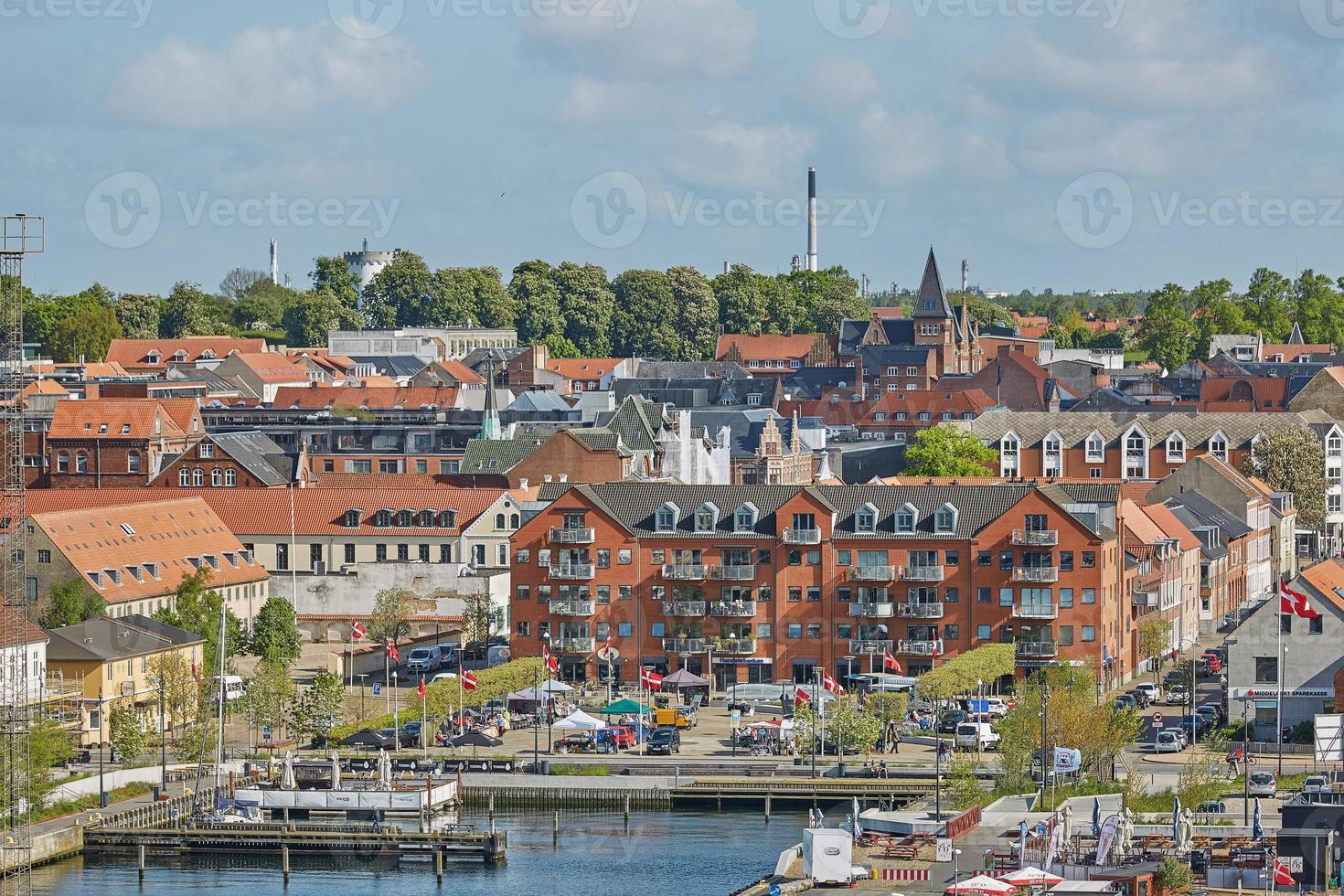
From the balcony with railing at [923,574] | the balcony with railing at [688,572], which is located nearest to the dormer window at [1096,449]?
the balcony with railing at [923,574]

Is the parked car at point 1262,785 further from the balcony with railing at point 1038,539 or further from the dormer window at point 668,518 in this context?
the dormer window at point 668,518

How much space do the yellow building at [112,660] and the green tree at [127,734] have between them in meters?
1.82

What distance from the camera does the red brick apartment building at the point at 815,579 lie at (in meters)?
95.9

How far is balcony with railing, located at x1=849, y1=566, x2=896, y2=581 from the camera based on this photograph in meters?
96.7

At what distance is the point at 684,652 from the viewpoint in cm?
9781

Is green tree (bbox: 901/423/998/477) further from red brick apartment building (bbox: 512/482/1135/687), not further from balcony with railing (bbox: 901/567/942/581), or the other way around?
balcony with railing (bbox: 901/567/942/581)

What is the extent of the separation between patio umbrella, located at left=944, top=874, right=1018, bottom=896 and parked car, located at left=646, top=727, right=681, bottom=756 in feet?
87.7

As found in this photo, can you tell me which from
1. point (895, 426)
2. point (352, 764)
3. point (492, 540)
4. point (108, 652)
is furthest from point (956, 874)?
point (895, 426)

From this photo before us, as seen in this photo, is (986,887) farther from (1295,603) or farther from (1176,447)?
→ (1176,447)

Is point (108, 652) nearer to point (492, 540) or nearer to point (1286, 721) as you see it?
point (492, 540)

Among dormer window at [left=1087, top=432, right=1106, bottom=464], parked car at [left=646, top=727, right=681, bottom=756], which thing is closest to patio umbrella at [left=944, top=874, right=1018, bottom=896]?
parked car at [left=646, top=727, right=681, bottom=756]

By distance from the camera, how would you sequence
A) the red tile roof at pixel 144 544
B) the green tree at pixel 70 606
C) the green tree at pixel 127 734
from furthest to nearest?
1. the red tile roof at pixel 144 544
2. the green tree at pixel 70 606
3. the green tree at pixel 127 734

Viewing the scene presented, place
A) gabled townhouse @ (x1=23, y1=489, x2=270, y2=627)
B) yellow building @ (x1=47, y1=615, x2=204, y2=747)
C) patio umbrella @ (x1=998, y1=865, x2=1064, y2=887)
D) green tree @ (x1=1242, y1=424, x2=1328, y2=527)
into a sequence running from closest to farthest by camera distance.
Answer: patio umbrella @ (x1=998, y1=865, x2=1064, y2=887), yellow building @ (x1=47, y1=615, x2=204, y2=747), gabled townhouse @ (x1=23, y1=489, x2=270, y2=627), green tree @ (x1=1242, y1=424, x2=1328, y2=527)

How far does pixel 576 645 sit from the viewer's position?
98.8m
